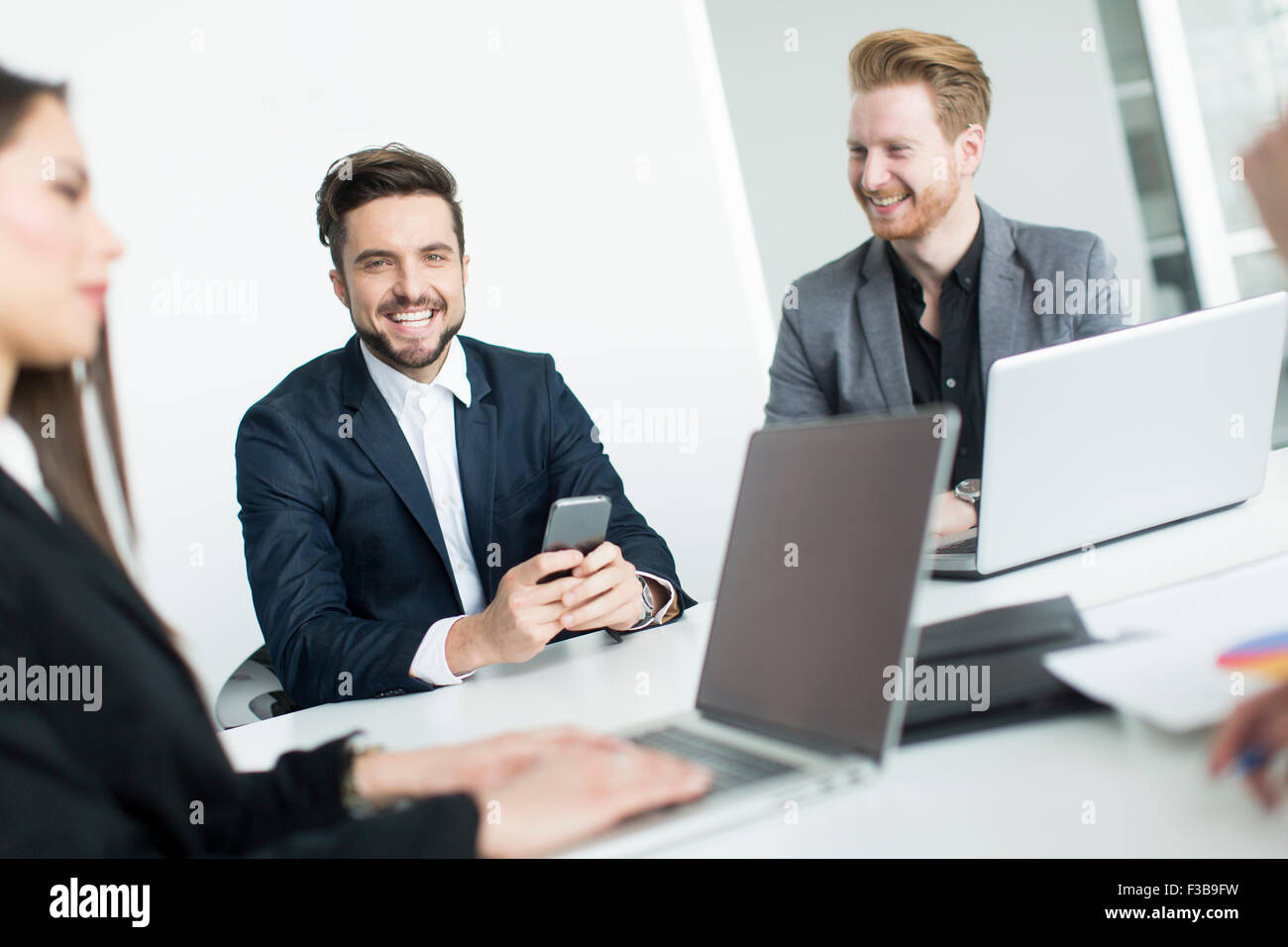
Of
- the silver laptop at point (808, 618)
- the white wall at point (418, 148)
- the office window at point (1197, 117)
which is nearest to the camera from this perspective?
the silver laptop at point (808, 618)

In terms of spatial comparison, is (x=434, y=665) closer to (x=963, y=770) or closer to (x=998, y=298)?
(x=963, y=770)

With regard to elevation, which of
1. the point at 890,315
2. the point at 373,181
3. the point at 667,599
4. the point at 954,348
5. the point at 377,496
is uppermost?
the point at 373,181

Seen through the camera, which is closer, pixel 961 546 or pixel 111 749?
pixel 111 749

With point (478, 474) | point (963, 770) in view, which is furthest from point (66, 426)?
point (478, 474)

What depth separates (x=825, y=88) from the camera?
459 cm

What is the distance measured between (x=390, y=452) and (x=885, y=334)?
128 centimetres

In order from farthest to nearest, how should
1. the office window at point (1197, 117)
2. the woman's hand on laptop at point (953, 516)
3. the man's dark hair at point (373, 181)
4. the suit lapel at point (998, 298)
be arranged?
the office window at point (1197, 117) → the suit lapel at point (998, 298) → the man's dark hair at point (373, 181) → the woman's hand on laptop at point (953, 516)

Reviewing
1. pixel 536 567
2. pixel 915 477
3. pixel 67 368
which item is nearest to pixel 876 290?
pixel 536 567

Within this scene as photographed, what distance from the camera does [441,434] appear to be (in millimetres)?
2320

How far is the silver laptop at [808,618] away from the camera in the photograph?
0.86 metres

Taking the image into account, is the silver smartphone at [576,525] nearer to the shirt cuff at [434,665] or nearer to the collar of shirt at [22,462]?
the shirt cuff at [434,665]

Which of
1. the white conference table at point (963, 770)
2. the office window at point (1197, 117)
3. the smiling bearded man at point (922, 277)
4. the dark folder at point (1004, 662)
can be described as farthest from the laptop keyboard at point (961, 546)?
the office window at point (1197, 117)

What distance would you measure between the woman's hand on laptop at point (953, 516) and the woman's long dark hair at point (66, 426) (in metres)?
1.30

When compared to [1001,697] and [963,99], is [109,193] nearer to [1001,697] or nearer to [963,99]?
[963,99]
